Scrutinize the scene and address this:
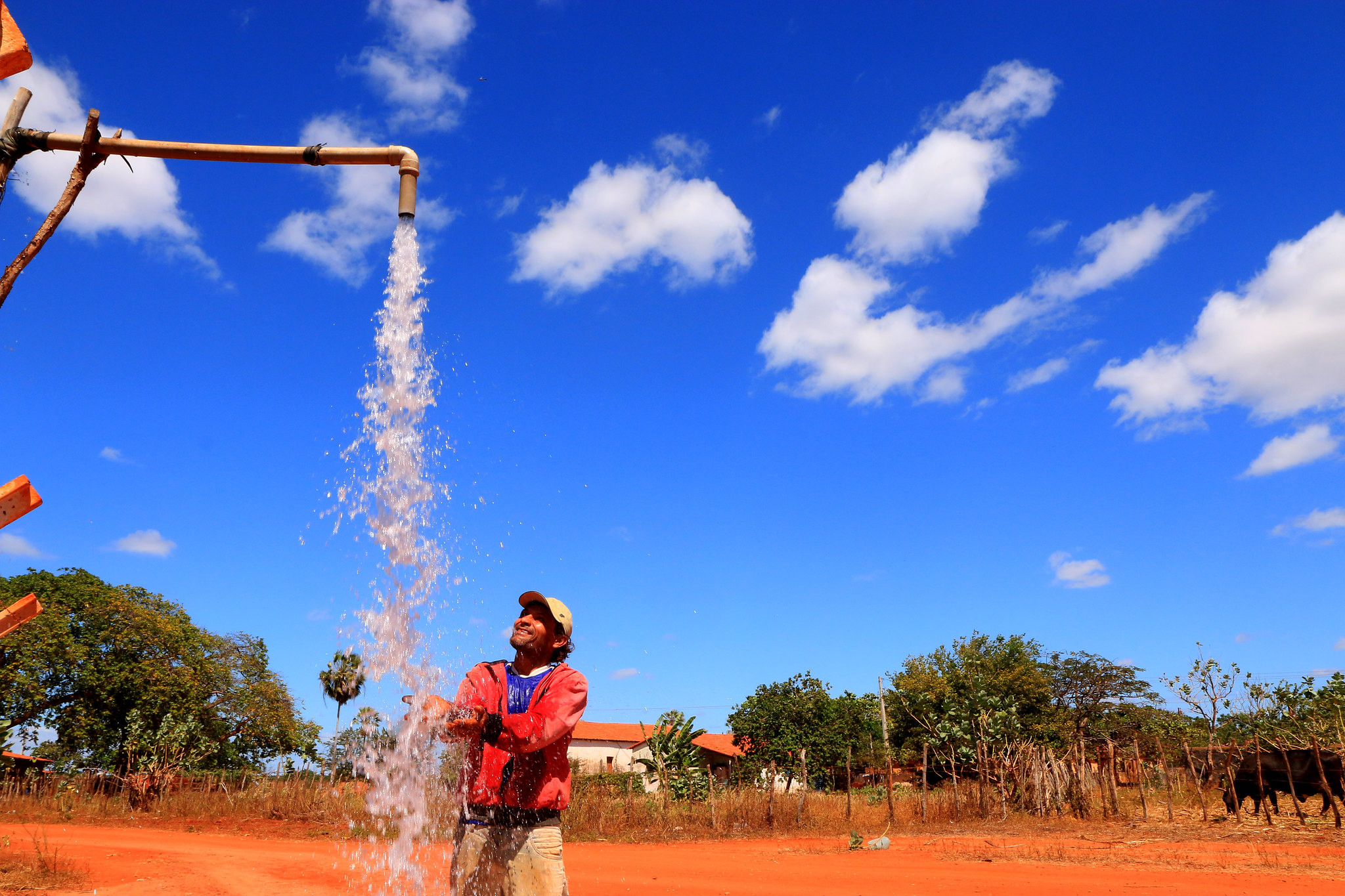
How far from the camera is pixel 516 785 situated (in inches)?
131

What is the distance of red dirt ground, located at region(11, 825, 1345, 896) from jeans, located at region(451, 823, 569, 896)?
443 centimetres

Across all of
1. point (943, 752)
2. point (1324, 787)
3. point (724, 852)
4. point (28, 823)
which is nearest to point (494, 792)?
point (724, 852)

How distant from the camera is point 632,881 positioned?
419 inches

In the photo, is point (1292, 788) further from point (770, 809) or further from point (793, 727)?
point (793, 727)

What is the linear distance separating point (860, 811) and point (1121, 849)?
6.94 meters

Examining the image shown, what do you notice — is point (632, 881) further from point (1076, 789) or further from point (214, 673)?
point (214, 673)

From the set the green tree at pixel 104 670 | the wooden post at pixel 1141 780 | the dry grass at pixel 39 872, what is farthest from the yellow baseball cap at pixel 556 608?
the green tree at pixel 104 670

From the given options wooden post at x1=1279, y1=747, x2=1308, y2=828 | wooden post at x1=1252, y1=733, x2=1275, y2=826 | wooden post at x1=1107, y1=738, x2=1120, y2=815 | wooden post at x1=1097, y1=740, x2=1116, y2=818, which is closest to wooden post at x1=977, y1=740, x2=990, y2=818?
wooden post at x1=1097, y1=740, x2=1116, y2=818

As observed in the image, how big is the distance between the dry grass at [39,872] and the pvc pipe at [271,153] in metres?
7.79

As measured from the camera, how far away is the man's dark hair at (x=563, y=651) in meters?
3.74

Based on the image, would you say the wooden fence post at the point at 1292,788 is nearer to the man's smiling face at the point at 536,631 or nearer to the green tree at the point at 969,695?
the green tree at the point at 969,695

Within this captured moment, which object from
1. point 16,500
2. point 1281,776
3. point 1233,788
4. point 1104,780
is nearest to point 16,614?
point 16,500

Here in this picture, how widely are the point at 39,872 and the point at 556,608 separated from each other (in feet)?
A: 29.6

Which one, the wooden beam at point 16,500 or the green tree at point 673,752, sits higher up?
the wooden beam at point 16,500
